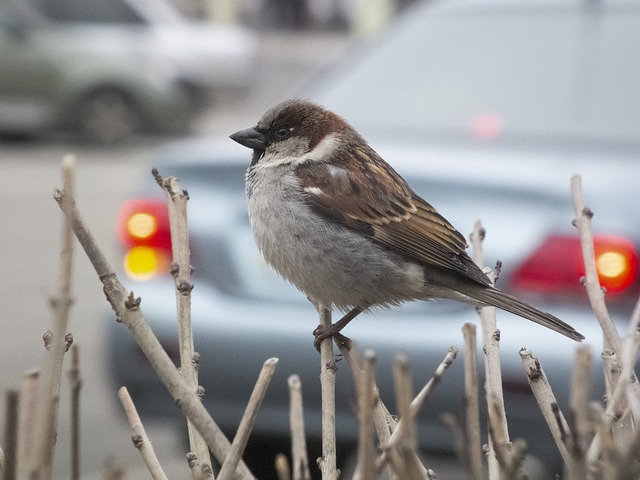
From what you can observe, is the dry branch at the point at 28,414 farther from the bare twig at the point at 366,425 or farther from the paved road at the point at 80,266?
the bare twig at the point at 366,425

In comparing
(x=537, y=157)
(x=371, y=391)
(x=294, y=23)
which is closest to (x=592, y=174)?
(x=537, y=157)

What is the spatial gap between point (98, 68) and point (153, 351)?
566 inches

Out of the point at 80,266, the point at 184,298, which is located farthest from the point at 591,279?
the point at 80,266

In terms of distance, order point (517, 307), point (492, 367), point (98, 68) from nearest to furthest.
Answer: point (492, 367), point (517, 307), point (98, 68)

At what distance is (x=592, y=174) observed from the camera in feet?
13.7

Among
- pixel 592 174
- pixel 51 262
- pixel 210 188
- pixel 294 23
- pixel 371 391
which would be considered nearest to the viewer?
pixel 371 391

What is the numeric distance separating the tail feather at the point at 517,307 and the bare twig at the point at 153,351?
1.07 metres

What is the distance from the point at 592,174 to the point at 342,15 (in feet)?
99.0

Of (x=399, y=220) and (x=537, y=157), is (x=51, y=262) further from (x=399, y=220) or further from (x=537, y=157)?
(x=399, y=220)

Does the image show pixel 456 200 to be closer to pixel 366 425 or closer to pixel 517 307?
pixel 517 307

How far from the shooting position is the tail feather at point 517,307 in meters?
2.50

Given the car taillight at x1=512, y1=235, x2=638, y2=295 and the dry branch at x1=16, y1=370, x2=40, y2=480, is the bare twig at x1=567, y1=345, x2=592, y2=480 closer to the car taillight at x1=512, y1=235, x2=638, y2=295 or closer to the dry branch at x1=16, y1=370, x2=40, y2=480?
the dry branch at x1=16, y1=370, x2=40, y2=480

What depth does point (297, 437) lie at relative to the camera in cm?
148

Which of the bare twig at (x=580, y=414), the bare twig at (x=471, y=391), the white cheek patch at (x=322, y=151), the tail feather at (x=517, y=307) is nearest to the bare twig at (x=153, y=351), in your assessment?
the bare twig at (x=471, y=391)
